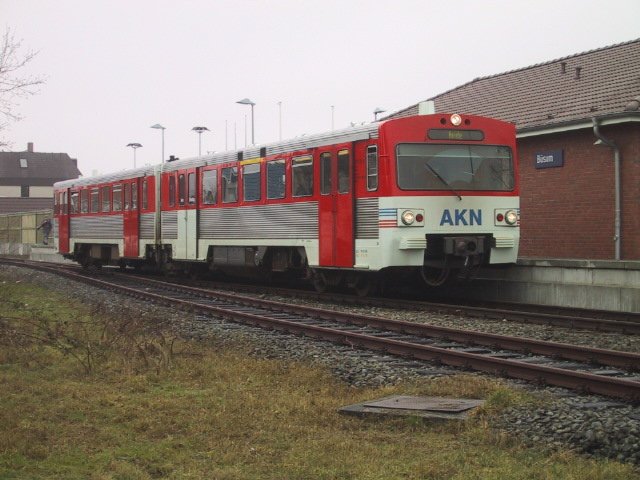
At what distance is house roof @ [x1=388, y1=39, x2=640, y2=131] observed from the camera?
18.6 meters

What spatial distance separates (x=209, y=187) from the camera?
20531 millimetres

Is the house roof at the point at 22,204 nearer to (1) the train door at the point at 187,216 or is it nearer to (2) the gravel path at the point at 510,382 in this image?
(1) the train door at the point at 187,216

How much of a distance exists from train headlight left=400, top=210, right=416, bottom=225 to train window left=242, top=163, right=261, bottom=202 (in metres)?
4.74

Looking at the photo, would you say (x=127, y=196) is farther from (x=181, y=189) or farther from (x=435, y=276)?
(x=435, y=276)

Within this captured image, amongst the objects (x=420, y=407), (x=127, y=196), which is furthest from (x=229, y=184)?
(x=420, y=407)

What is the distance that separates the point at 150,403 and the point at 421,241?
26.6ft

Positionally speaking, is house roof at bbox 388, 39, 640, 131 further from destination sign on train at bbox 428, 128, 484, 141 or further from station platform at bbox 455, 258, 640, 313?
station platform at bbox 455, 258, 640, 313

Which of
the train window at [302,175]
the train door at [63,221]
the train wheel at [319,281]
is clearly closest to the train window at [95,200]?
the train door at [63,221]

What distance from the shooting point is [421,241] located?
14508mm

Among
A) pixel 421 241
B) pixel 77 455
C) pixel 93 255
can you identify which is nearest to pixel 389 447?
pixel 77 455

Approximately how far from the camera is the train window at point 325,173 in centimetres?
1584

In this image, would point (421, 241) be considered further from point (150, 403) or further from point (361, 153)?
point (150, 403)

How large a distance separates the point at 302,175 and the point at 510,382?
30.5ft

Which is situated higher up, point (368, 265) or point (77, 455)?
point (368, 265)
